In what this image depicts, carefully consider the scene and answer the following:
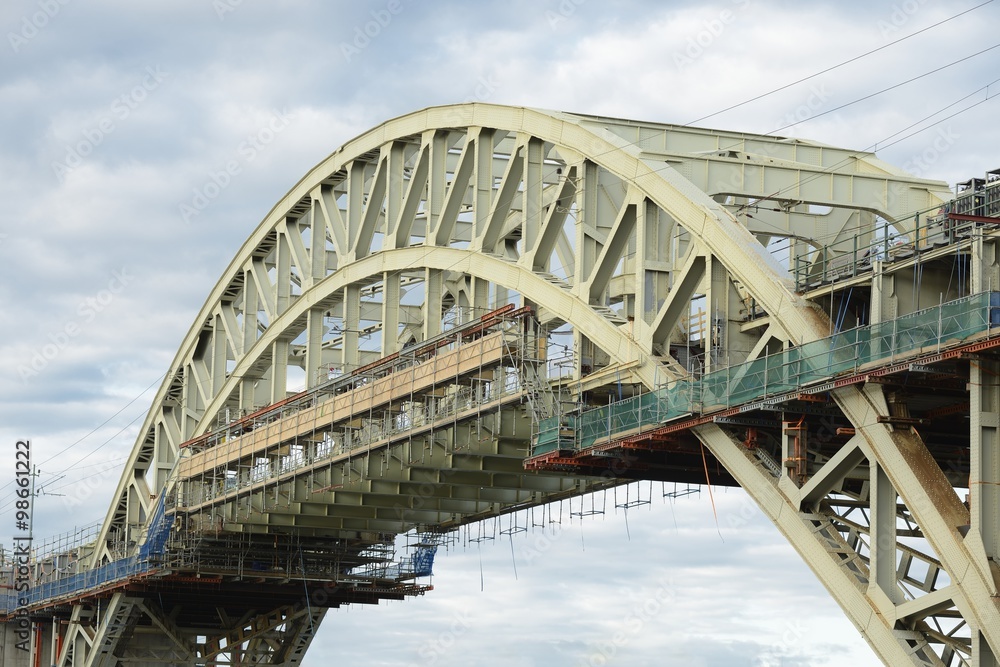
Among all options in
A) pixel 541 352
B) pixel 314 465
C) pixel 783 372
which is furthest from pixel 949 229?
pixel 314 465

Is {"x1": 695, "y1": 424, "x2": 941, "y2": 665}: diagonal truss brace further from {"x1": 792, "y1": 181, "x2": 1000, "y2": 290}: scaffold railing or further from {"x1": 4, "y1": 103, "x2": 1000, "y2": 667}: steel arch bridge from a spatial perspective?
{"x1": 792, "y1": 181, "x2": 1000, "y2": 290}: scaffold railing

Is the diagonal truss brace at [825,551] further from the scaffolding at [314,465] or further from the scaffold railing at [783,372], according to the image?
the scaffolding at [314,465]

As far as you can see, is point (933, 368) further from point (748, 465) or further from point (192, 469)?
point (192, 469)

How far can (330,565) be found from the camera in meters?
86.2

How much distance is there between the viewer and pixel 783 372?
3878 cm

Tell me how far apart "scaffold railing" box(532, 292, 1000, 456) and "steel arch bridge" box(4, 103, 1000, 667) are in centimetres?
63

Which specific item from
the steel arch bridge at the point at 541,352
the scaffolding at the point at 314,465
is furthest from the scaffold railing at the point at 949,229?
the scaffolding at the point at 314,465

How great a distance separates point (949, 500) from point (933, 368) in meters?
2.84

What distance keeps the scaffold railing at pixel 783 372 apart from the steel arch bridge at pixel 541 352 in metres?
0.63

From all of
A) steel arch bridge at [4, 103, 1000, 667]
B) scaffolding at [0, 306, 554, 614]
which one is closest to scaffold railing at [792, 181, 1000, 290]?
steel arch bridge at [4, 103, 1000, 667]

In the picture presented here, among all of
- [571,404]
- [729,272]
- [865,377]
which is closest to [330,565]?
[571,404]

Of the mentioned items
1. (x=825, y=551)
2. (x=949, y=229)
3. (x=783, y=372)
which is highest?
(x=949, y=229)

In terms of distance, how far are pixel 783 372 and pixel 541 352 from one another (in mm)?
12808

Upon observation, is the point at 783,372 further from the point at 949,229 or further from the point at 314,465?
the point at 314,465
